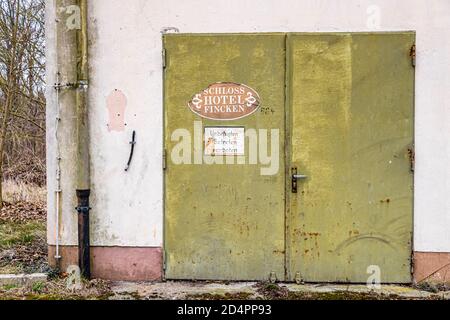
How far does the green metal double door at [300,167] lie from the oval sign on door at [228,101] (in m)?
0.05

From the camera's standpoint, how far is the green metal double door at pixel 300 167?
4.26 m

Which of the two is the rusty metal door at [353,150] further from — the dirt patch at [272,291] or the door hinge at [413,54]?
the dirt patch at [272,291]

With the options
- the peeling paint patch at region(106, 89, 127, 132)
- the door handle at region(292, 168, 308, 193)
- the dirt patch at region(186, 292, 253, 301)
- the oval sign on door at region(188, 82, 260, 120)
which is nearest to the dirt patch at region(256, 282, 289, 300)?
the dirt patch at region(186, 292, 253, 301)

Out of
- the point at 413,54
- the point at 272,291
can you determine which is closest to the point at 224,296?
the point at 272,291

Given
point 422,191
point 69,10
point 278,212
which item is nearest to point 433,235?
point 422,191

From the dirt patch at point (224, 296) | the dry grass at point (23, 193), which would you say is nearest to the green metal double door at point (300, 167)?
the dirt patch at point (224, 296)

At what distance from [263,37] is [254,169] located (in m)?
1.34

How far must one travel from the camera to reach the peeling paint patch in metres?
4.45

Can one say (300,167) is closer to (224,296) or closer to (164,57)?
(224,296)

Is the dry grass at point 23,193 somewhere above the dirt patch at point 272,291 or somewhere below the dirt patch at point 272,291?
above

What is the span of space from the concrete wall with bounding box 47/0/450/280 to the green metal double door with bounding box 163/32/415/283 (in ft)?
0.38

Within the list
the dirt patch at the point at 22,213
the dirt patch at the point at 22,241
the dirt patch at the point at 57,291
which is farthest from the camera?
the dirt patch at the point at 22,213

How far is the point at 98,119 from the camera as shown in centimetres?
446
